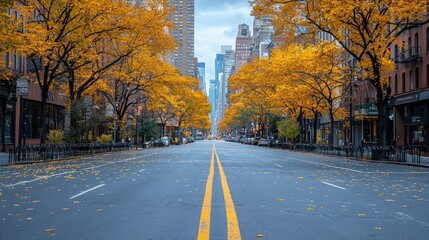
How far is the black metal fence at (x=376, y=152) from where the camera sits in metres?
32.5

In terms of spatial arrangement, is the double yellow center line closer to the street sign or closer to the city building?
the street sign

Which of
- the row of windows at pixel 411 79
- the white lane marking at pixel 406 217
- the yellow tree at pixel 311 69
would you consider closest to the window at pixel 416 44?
the row of windows at pixel 411 79

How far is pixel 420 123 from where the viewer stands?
4366 centimetres

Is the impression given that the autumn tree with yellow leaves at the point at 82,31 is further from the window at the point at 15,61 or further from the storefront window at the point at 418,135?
the storefront window at the point at 418,135

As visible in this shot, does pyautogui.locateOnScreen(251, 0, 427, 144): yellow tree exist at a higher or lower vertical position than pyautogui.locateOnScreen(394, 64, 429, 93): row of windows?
higher

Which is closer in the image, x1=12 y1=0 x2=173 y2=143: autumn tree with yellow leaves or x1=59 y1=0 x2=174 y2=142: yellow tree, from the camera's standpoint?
x1=12 y1=0 x2=173 y2=143: autumn tree with yellow leaves

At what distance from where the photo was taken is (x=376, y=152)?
34.8 meters

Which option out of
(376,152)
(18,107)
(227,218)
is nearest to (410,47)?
(376,152)

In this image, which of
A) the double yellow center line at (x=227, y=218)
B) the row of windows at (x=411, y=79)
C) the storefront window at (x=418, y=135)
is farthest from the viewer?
the row of windows at (x=411, y=79)

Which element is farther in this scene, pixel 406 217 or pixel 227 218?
pixel 406 217

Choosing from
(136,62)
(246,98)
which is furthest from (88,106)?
(246,98)

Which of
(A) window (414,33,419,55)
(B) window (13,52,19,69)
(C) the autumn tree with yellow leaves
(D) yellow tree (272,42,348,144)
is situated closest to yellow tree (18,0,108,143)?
(C) the autumn tree with yellow leaves

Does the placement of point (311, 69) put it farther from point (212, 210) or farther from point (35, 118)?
point (212, 210)

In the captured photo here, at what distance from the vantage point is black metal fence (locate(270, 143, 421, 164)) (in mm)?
32469
